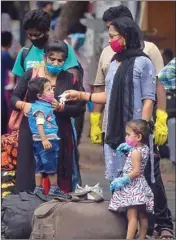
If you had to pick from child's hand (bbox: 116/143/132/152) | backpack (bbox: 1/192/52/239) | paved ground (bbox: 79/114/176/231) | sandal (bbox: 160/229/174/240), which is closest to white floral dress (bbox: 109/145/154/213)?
child's hand (bbox: 116/143/132/152)

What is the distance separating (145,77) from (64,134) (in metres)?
0.99

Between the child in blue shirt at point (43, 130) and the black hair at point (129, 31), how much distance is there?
79 cm

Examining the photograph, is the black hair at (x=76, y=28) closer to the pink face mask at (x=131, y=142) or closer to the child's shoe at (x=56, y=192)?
the child's shoe at (x=56, y=192)

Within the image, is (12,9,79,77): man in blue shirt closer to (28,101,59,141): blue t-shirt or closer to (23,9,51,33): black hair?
(23,9,51,33): black hair

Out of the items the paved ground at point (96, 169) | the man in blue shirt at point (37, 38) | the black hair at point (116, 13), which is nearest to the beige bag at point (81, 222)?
the man in blue shirt at point (37, 38)

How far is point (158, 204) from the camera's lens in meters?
8.71

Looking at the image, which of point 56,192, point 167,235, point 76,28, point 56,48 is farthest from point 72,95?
point 76,28

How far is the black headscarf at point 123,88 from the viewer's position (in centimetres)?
834

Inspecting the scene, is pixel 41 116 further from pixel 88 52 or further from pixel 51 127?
pixel 88 52

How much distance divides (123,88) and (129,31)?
0.44 m

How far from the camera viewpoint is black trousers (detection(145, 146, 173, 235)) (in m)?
8.52

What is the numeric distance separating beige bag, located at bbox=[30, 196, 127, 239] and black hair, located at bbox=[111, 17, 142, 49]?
126 cm

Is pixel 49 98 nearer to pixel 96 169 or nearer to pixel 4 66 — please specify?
pixel 96 169

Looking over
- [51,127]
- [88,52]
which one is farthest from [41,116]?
[88,52]
